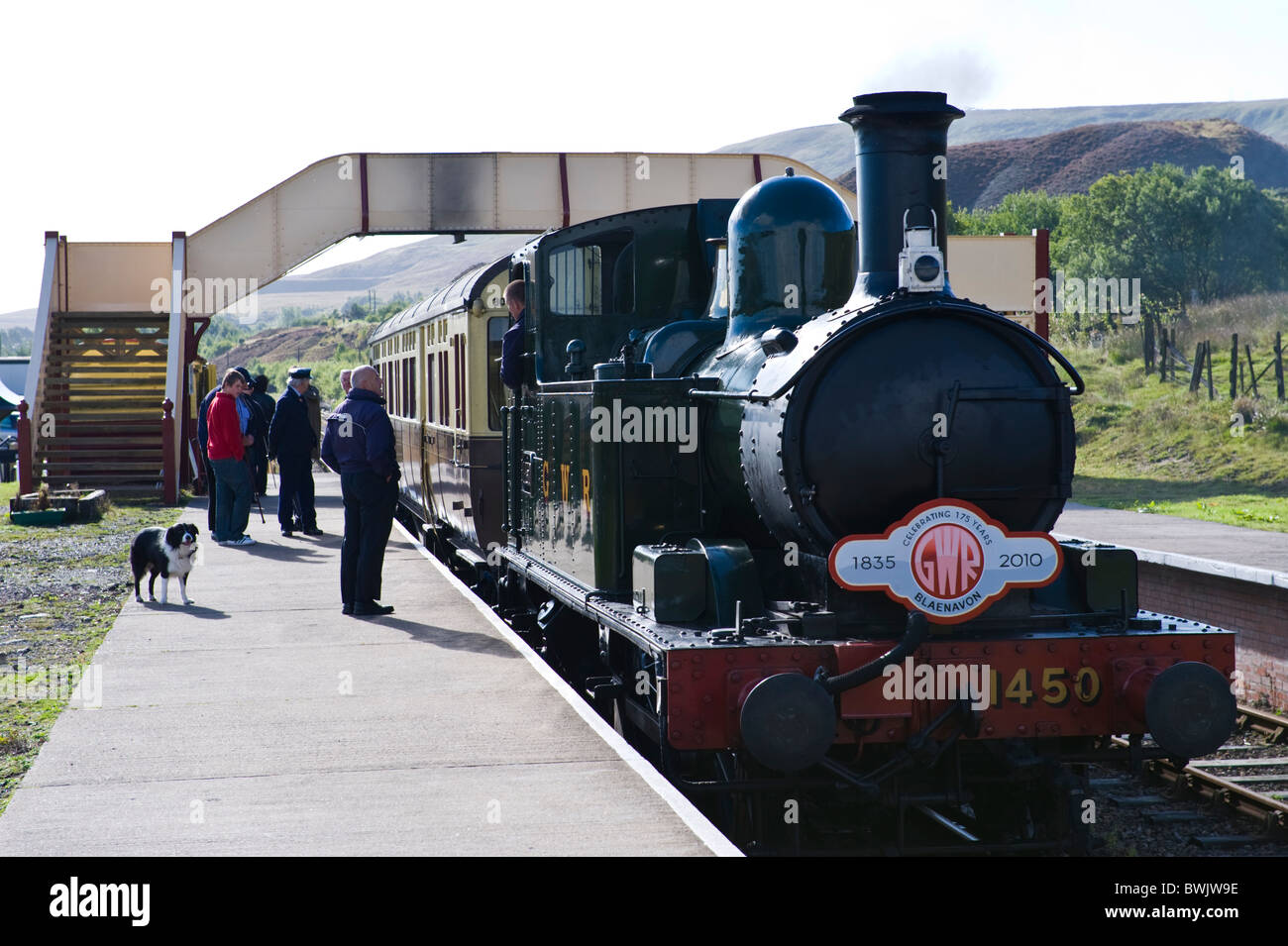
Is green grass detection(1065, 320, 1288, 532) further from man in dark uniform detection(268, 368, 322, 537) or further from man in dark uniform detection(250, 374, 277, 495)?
man in dark uniform detection(250, 374, 277, 495)

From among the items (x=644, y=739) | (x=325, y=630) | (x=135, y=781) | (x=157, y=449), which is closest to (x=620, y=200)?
(x=157, y=449)

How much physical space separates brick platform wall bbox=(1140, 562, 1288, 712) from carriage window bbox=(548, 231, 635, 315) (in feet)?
17.0

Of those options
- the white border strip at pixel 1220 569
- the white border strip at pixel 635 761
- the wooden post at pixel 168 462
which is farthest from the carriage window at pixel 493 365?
the wooden post at pixel 168 462

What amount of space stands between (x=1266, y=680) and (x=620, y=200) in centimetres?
1435

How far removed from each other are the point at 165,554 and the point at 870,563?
6.71 meters

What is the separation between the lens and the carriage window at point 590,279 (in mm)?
7258

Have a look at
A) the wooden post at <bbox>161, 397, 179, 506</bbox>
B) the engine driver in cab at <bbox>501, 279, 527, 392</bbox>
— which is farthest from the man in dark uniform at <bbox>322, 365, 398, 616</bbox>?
the wooden post at <bbox>161, 397, 179, 506</bbox>

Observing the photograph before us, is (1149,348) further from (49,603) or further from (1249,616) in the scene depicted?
(49,603)

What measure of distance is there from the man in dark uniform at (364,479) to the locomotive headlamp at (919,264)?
4937 mm

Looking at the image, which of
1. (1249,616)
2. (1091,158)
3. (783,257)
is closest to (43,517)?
(783,257)

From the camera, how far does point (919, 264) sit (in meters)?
5.37

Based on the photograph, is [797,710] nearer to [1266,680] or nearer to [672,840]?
[672,840]

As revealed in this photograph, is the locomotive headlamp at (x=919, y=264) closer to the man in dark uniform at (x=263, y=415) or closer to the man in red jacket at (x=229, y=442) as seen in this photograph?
the man in red jacket at (x=229, y=442)

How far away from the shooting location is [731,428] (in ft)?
19.5
